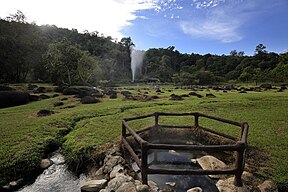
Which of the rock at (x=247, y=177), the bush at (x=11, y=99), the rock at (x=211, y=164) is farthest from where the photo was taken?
the bush at (x=11, y=99)

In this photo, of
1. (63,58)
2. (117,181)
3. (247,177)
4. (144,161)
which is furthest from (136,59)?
(144,161)

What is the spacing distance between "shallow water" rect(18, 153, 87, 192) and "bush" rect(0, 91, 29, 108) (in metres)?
15.3

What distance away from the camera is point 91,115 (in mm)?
15086

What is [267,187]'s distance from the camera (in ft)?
18.3

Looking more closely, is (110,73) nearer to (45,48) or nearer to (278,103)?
(45,48)

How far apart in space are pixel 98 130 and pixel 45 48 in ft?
169

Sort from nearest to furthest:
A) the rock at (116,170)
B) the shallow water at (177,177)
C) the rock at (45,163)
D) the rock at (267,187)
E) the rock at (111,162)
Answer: the rock at (267,187) → the shallow water at (177,177) → the rock at (116,170) → the rock at (111,162) → the rock at (45,163)

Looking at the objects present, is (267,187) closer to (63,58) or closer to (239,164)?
(239,164)

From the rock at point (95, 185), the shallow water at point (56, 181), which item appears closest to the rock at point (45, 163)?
the shallow water at point (56, 181)

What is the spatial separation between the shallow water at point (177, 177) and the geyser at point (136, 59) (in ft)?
258

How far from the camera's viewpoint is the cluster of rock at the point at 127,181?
5555 mm

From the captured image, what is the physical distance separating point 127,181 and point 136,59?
95.8 metres

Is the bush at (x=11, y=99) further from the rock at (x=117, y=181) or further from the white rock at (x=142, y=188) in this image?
the white rock at (x=142, y=188)

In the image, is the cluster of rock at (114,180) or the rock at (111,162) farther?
the rock at (111,162)
